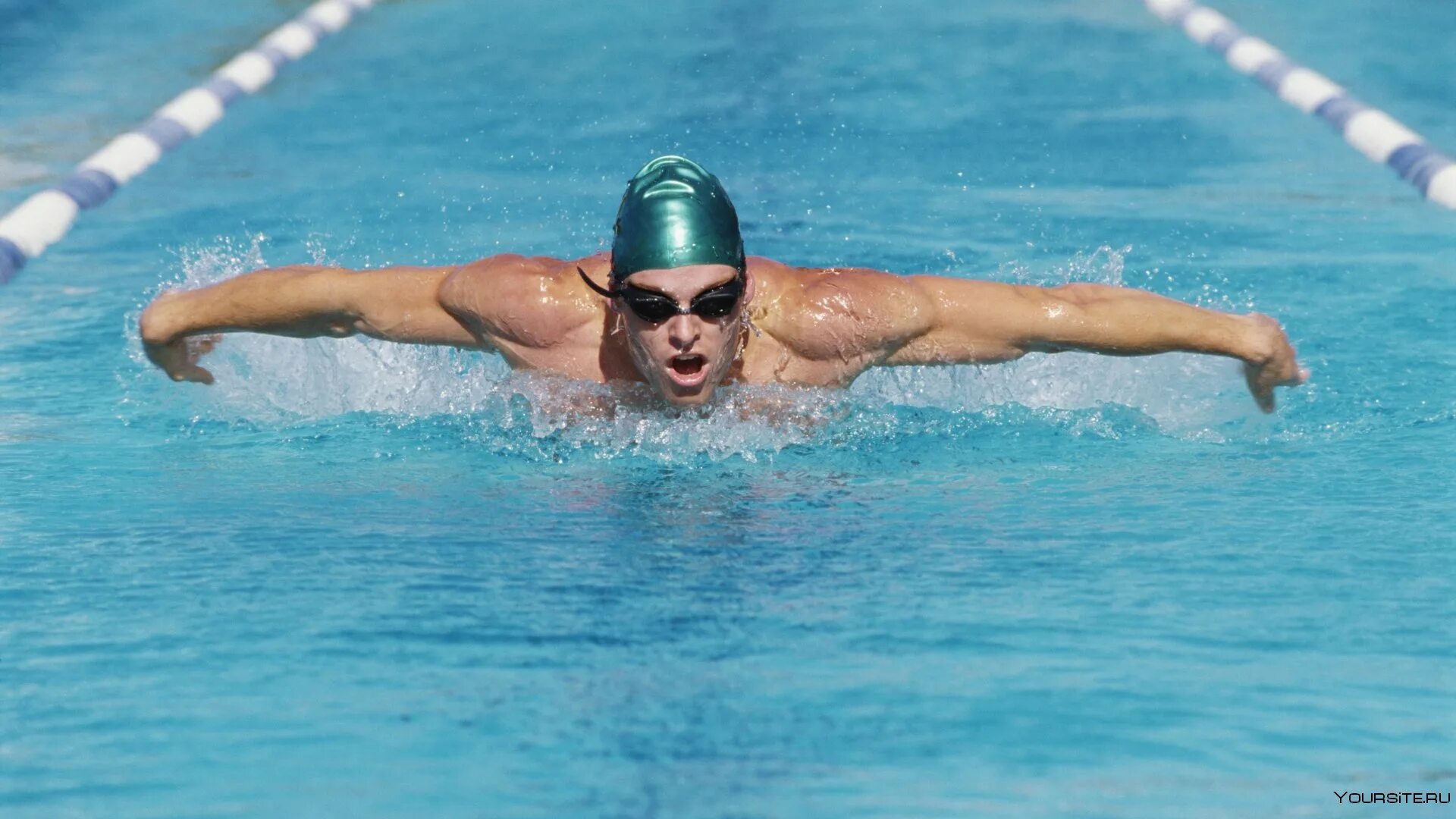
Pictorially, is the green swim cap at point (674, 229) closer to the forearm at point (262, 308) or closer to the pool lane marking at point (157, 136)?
the forearm at point (262, 308)

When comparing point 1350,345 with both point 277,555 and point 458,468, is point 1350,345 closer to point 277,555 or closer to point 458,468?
point 458,468

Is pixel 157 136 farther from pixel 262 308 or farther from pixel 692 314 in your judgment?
pixel 692 314

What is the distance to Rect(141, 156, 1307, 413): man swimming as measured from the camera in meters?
3.14

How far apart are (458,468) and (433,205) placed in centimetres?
231

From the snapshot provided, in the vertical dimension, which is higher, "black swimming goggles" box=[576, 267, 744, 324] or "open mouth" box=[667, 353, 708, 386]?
"black swimming goggles" box=[576, 267, 744, 324]

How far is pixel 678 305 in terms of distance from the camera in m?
3.11

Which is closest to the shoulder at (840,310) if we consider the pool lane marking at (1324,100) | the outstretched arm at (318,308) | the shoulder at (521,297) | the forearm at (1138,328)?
the forearm at (1138,328)

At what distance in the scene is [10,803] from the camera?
7.16 ft

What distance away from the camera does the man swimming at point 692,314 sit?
3.14 m

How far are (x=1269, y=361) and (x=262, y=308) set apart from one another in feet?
6.02

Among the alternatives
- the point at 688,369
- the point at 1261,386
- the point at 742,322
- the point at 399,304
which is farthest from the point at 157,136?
the point at 1261,386

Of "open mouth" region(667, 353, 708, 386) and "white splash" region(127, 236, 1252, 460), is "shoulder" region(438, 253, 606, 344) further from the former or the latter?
"open mouth" region(667, 353, 708, 386)

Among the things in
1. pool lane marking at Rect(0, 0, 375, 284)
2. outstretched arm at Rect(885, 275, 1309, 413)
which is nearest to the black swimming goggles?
outstretched arm at Rect(885, 275, 1309, 413)

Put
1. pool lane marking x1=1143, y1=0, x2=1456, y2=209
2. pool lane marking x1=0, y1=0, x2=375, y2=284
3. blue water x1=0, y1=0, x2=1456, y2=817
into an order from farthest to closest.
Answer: pool lane marking x1=1143, y1=0, x2=1456, y2=209 < pool lane marking x1=0, y1=0, x2=375, y2=284 < blue water x1=0, y1=0, x2=1456, y2=817
